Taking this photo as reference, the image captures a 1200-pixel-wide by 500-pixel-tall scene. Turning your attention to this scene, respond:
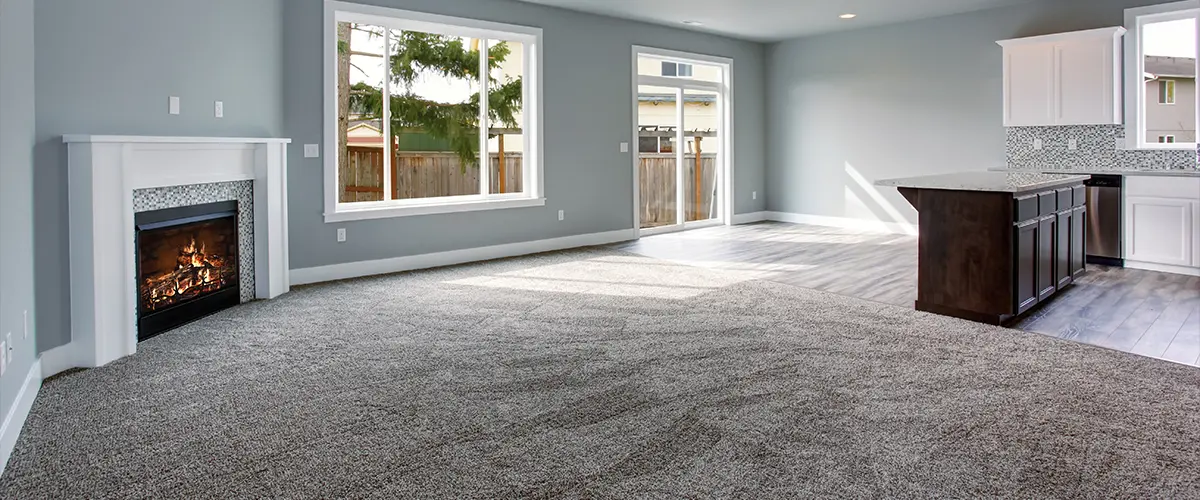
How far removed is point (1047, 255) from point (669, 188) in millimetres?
5082

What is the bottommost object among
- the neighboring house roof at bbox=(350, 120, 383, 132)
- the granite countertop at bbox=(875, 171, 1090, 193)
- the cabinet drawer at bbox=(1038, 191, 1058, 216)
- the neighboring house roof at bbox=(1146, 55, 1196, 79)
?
the cabinet drawer at bbox=(1038, 191, 1058, 216)

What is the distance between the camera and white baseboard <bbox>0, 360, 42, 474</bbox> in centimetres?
245

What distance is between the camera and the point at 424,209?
6.57 metres

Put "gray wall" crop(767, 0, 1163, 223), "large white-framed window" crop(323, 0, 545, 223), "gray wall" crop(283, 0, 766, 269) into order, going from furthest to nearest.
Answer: "gray wall" crop(767, 0, 1163, 223)
"large white-framed window" crop(323, 0, 545, 223)
"gray wall" crop(283, 0, 766, 269)

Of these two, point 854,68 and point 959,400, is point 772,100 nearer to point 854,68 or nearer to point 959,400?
point 854,68

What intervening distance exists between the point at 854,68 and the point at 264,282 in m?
7.26

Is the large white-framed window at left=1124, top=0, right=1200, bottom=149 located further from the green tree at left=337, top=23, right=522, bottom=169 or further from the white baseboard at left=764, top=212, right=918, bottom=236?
the green tree at left=337, top=23, right=522, bottom=169

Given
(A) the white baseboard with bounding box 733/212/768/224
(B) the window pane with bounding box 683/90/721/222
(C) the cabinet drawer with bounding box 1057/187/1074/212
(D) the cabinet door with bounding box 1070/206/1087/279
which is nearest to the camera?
(C) the cabinet drawer with bounding box 1057/187/1074/212

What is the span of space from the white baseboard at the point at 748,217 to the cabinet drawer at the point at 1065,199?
4983 millimetres

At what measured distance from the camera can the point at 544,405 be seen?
2.98 meters

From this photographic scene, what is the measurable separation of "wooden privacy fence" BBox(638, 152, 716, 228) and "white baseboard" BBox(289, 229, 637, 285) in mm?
742

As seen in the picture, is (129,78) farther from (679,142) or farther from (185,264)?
(679,142)

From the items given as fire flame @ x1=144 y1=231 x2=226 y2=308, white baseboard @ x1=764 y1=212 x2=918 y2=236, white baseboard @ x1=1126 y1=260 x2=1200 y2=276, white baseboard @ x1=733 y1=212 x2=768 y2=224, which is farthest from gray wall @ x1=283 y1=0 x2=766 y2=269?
white baseboard @ x1=1126 y1=260 x2=1200 y2=276

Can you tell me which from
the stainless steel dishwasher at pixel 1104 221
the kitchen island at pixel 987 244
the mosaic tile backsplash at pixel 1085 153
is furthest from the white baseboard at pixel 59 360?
the mosaic tile backsplash at pixel 1085 153
